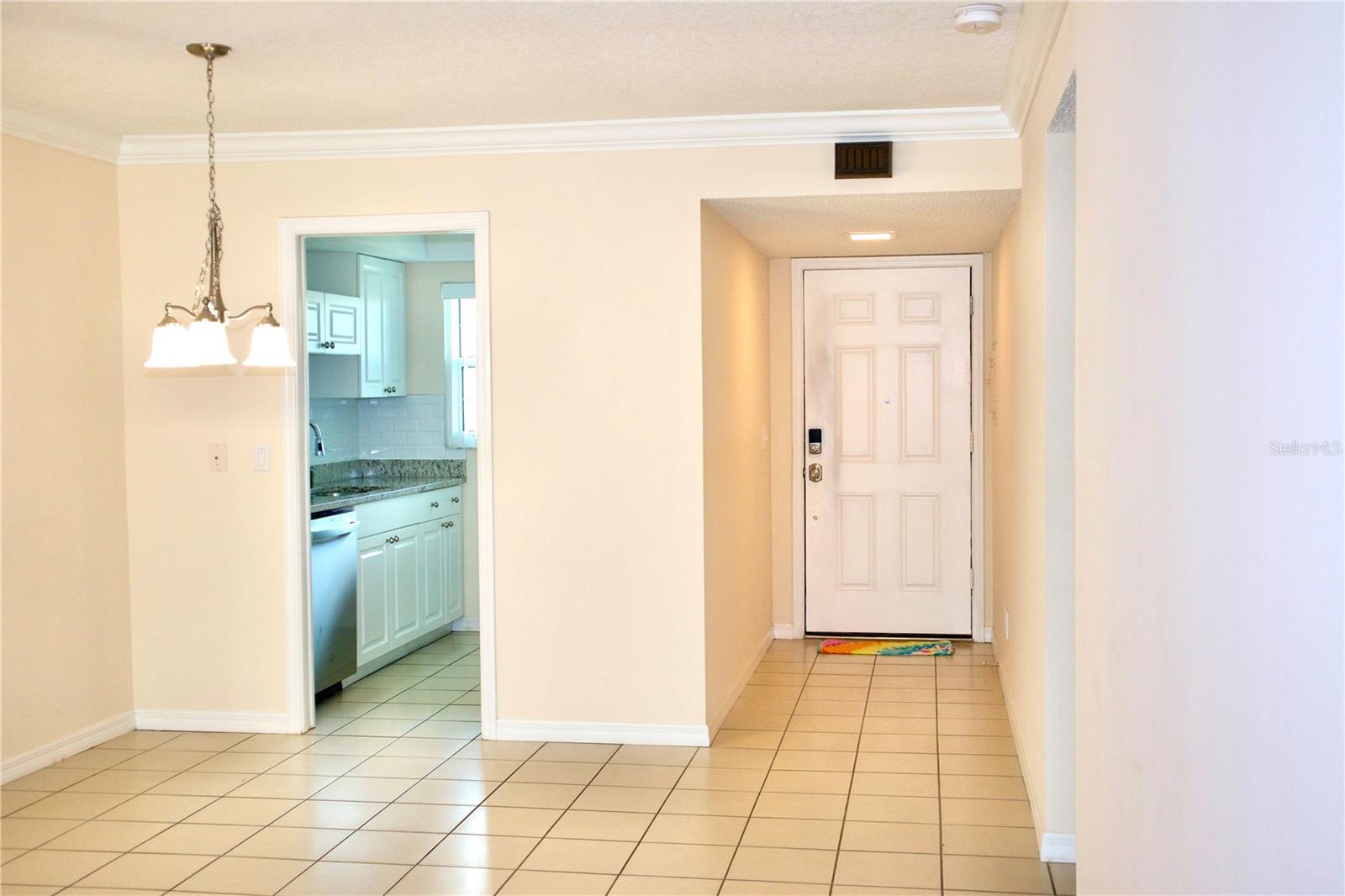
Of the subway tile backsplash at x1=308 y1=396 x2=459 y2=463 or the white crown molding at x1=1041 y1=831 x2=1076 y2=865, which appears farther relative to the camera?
the subway tile backsplash at x1=308 y1=396 x2=459 y2=463

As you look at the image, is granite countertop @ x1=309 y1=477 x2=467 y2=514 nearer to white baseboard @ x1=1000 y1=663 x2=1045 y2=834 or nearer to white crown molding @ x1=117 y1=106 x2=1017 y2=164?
white crown molding @ x1=117 y1=106 x2=1017 y2=164

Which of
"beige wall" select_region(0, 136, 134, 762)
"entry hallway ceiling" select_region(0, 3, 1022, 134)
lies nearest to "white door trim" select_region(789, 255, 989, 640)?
"entry hallway ceiling" select_region(0, 3, 1022, 134)

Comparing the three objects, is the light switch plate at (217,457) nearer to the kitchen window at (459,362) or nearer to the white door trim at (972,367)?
the kitchen window at (459,362)

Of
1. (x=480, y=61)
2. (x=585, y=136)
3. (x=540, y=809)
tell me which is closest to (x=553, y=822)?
(x=540, y=809)

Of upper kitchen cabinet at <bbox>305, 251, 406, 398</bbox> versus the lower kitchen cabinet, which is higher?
upper kitchen cabinet at <bbox>305, 251, 406, 398</bbox>

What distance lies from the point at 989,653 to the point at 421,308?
3.84 metres

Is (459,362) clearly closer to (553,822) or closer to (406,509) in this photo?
(406,509)

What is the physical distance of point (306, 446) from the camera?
4848mm

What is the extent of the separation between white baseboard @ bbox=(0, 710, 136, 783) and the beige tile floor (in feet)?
0.17

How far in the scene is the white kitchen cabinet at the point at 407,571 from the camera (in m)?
5.78

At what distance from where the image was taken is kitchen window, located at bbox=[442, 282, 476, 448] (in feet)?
23.4

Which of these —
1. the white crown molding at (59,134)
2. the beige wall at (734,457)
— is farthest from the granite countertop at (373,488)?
the beige wall at (734,457)

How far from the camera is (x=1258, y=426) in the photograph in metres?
1.35

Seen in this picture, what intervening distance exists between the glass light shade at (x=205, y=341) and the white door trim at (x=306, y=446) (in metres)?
1.33
